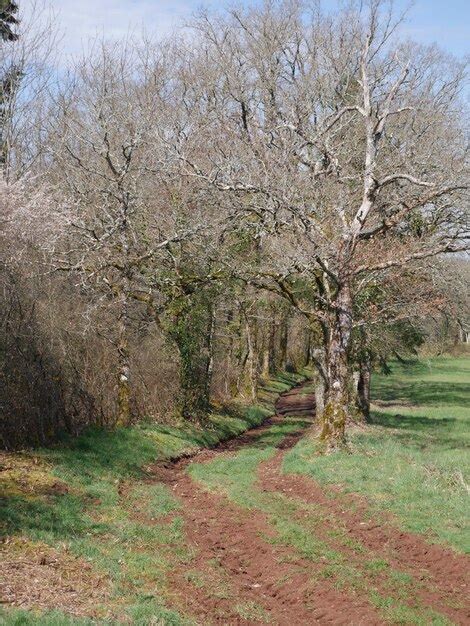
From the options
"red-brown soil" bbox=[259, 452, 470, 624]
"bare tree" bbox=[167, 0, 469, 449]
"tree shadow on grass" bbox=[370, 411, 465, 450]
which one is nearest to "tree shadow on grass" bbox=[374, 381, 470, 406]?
"tree shadow on grass" bbox=[370, 411, 465, 450]

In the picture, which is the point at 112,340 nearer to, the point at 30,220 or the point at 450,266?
the point at 30,220

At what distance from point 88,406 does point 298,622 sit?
1026cm

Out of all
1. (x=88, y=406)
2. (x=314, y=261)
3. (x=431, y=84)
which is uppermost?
(x=431, y=84)

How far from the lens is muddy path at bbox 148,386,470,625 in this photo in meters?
7.95

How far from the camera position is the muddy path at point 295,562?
7949mm

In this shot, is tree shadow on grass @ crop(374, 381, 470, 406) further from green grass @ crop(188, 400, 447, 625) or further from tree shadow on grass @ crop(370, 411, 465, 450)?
green grass @ crop(188, 400, 447, 625)

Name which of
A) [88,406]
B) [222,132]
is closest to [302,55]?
[222,132]

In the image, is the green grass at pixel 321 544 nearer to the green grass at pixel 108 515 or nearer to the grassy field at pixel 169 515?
the grassy field at pixel 169 515

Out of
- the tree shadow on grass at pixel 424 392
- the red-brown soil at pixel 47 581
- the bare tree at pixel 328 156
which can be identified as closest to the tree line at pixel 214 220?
the bare tree at pixel 328 156

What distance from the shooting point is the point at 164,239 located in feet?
67.6

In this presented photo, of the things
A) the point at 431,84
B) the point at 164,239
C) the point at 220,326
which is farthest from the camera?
the point at 220,326

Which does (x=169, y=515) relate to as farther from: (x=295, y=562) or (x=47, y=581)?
(x=47, y=581)

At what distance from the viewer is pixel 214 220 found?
19.9m

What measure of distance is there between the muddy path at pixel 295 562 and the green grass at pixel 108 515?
351 millimetres
